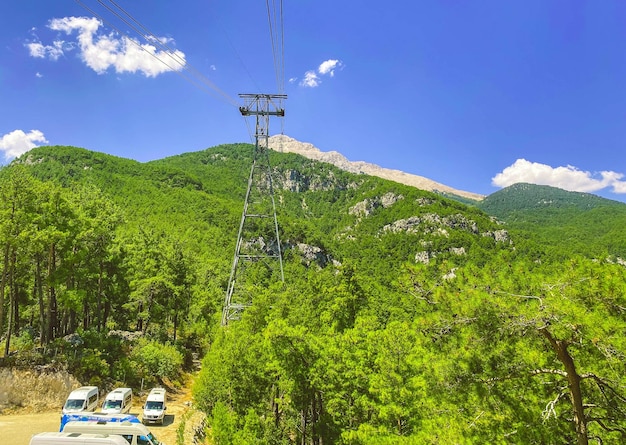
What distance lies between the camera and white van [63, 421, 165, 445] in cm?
1353

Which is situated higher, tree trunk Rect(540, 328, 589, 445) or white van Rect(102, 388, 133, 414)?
tree trunk Rect(540, 328, 589, 445)

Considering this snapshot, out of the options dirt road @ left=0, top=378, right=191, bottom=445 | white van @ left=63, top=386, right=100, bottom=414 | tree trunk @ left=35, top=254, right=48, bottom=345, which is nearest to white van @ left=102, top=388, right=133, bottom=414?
white van @ left=63, top=386, right=100, bottom=414

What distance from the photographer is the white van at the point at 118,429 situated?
13.5 metres

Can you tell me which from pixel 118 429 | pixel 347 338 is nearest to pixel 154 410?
pixel 118 429

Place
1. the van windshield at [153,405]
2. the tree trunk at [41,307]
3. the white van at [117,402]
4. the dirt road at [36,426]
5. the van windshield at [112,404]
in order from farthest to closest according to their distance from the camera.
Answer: the tree trunk at [41,307]
the van windshield at [153,405]
the van windshield at [112,404]
the white van at [117,402]
the dirt road at [36,426]

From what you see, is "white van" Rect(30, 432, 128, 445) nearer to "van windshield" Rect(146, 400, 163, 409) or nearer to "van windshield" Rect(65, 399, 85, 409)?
"van windshield" Rect(65, 399, 85, 409)

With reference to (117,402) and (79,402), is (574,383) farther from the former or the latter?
(117,402)

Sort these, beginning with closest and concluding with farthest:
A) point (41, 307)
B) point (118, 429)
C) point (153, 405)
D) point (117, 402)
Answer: point (118, 429) → point (117, 402) → point (153, 405) → point (41, 307)

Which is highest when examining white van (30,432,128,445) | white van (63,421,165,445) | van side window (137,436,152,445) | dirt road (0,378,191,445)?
white van (30,432,128,445)

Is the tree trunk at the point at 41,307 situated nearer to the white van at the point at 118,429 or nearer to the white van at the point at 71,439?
the white van at the point at 118,429

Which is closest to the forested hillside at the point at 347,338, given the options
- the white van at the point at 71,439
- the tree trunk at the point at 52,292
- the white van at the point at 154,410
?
the tree trunk at the point at 52,292

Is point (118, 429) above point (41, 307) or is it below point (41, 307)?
below

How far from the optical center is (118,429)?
13727 mm

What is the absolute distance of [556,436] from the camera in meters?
7.23
